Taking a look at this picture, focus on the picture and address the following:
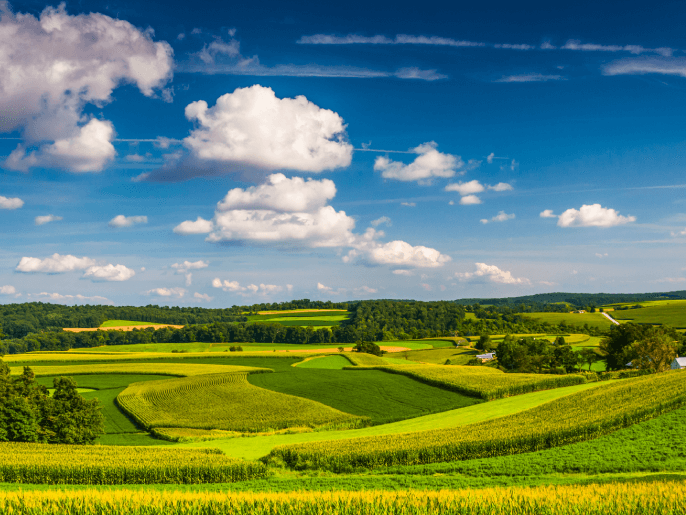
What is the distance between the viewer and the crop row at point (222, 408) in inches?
1779

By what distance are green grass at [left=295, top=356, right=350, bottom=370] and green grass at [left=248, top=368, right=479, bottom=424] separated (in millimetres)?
11016

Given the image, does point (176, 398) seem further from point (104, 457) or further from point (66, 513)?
point (66, 513)

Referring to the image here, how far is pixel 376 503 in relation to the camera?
12734 millimetres

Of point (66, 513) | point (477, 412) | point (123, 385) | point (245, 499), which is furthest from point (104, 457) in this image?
point (123, 385)

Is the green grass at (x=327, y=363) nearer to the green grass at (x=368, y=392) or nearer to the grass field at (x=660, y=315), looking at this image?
the green grass at (x=368, y=392)

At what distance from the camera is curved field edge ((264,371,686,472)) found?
2681 cm

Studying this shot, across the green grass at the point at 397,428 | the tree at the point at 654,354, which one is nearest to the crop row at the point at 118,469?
the green grass at the point at 397,428

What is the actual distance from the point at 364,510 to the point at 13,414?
33976 mm

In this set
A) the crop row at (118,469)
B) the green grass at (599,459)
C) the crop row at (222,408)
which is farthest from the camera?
the crop row at (222,408)

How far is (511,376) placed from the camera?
213ft

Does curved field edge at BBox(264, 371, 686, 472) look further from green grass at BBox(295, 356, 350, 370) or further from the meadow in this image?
green grass at BBox(295, 356, 350, 370)

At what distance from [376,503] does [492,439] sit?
17853mm

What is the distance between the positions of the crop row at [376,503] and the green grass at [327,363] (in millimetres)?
75079

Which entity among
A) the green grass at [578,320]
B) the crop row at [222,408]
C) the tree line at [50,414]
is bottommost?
the green grass at [578,320]
